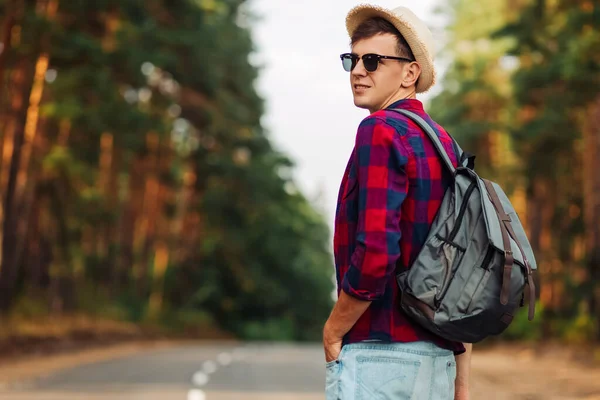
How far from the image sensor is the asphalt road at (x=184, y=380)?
52.1 ft

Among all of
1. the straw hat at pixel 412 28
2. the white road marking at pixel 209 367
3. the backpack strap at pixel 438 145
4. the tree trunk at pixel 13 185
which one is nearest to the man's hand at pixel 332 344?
the backpack strap at pixel 438 145

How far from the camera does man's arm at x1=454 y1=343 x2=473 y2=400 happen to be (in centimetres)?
360

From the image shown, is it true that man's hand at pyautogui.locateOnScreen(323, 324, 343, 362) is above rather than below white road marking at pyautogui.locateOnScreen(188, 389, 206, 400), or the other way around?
above

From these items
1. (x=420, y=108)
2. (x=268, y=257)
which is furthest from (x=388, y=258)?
(x=268, y=257)

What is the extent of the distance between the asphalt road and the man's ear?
1223cm

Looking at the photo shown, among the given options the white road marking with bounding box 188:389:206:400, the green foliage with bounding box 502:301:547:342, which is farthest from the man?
the green foliage with bounding box 502:301:547:342

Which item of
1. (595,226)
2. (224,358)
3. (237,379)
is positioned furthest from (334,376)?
(224,358)

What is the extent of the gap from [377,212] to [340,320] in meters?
0.36

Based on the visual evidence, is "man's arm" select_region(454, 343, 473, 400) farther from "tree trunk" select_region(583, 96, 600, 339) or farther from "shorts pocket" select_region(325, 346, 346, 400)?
"tree trunk" select_region(583, 96, 600, 339)

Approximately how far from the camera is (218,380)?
19359 millimetres

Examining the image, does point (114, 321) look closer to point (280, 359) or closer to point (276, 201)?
point (280, 359)

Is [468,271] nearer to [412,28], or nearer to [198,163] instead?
[412,28]

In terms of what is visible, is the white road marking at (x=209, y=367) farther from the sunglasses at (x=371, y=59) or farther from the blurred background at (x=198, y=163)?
the sunglasses at (x=371, y=59)

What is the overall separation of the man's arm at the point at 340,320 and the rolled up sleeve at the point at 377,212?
0.04 metres
